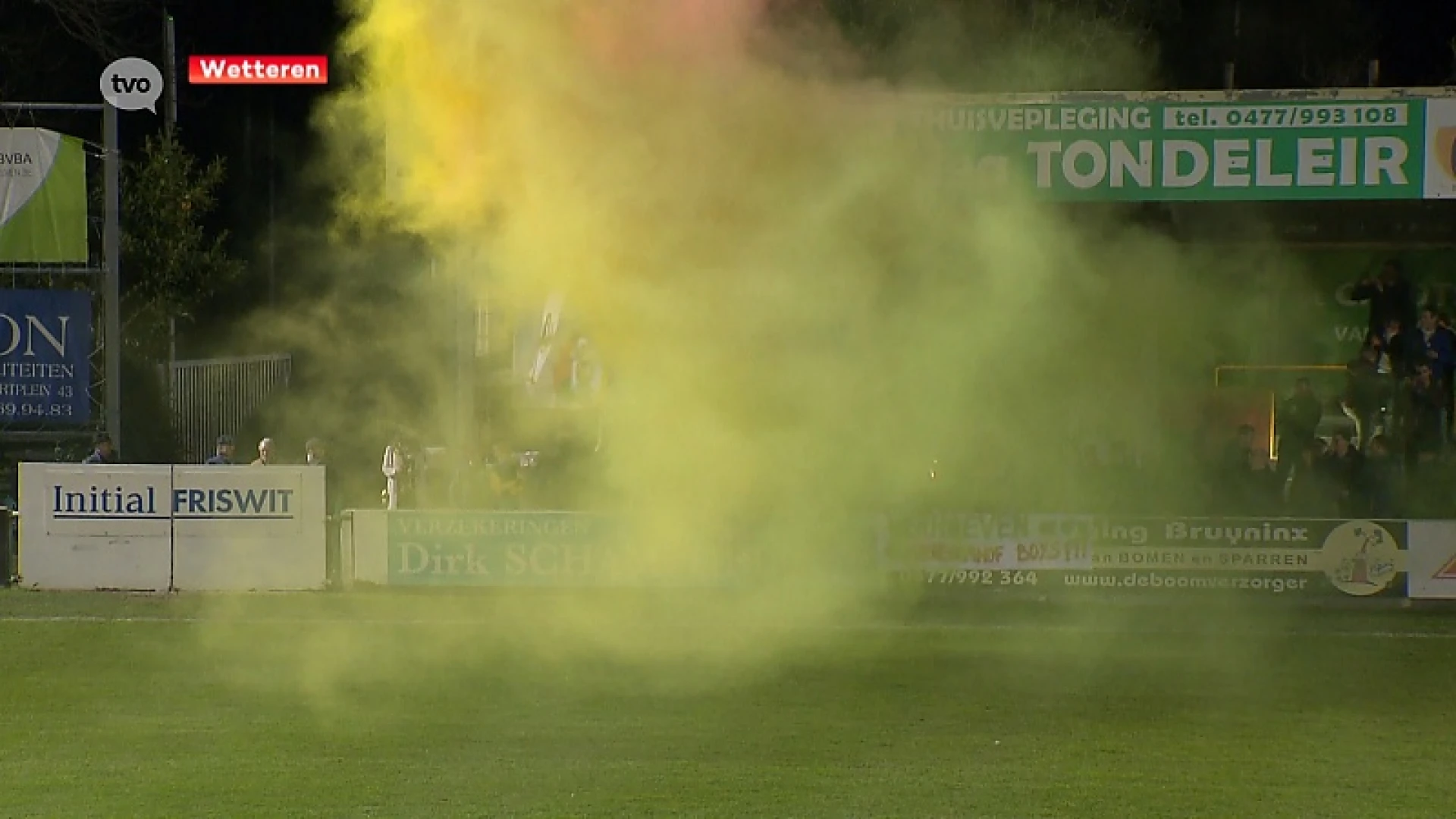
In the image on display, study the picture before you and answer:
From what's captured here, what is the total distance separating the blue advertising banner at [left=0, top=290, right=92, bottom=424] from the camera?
22922 mm

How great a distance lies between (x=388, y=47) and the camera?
13.3 meters

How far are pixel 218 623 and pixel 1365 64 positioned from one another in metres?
19.1

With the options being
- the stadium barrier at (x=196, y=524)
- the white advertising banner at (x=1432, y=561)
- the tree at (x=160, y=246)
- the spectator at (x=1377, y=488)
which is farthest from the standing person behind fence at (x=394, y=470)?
the white advertising banner at (x=1432, y=561)

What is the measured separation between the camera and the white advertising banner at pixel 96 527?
19.4m

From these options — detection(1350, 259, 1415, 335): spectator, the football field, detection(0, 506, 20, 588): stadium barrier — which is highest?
detection(1350, 259, 1415, 335): spectator

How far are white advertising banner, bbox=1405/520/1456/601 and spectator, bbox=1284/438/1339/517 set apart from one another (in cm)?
110

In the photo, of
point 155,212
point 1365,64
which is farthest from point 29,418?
point 1365,64

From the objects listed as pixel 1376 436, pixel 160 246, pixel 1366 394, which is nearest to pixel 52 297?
pixel 160 246

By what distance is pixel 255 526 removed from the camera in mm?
19312

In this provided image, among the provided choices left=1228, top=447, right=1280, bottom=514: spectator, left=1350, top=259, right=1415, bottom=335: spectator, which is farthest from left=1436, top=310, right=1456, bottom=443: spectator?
left=1228, top=447, right=1280, bottom=514: spectator

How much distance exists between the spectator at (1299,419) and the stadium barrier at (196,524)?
442 inches

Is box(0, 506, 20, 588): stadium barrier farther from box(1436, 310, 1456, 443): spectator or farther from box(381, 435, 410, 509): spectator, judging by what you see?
box(1436, 310, 1456, 443): spectator

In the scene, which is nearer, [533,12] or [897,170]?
[533,12]

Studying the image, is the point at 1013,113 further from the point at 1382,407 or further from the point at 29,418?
the point at 29,418
